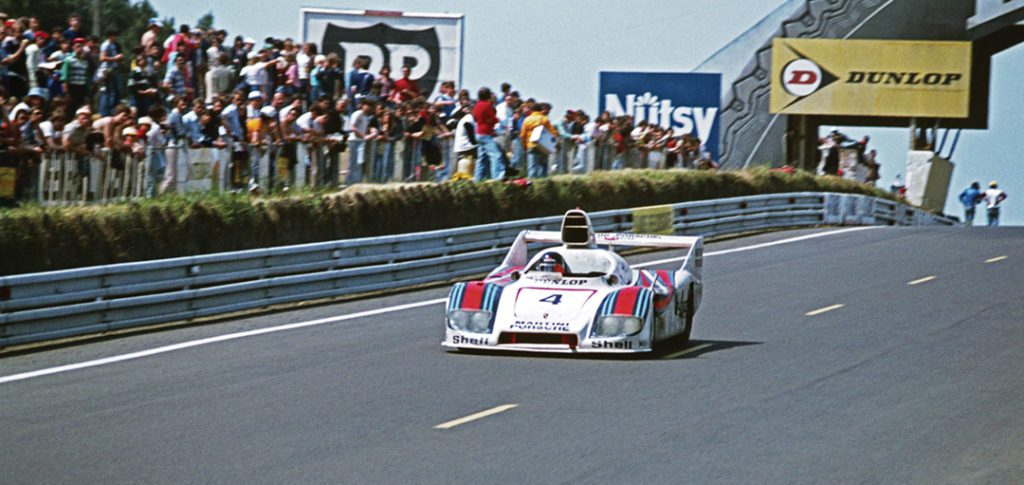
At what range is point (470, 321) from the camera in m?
14.0

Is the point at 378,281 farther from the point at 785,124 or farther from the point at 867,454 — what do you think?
the point at 785,124

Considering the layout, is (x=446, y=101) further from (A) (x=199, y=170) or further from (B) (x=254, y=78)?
(A) (x=199, y=170)

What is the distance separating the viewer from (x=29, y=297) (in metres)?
14.8

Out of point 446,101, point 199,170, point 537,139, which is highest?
point 446,101

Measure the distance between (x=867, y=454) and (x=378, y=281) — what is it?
11686 millimetres

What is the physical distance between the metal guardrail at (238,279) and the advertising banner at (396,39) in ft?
34.8

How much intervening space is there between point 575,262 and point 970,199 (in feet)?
122

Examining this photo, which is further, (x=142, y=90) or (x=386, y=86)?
(x=386, y=86)

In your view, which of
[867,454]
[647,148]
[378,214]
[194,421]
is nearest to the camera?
[867,454]

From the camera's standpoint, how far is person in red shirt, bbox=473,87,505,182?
928 inches

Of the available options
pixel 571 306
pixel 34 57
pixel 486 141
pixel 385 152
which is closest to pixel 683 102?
pixel 486 141

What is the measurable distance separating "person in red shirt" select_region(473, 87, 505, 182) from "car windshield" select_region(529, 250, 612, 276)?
8.88 m

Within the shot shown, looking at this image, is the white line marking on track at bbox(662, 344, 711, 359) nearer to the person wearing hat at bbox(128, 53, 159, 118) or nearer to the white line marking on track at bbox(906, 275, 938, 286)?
the white line marking on track at bbox(906, 275, 938, 286)

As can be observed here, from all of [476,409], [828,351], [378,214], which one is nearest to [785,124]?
[378,214]
